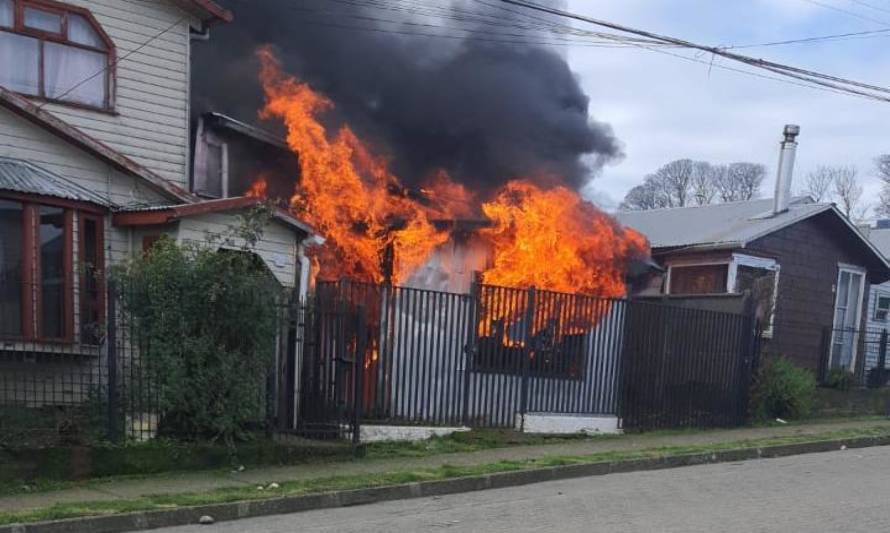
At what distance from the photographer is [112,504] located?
24.6 ft

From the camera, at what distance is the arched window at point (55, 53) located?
11.4m

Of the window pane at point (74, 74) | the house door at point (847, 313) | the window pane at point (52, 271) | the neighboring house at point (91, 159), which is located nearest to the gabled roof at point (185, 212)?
the neighboring house at point (91, 159)

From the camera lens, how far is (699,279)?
761 inches

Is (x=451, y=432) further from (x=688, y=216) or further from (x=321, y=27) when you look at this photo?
(x=688, y=216)

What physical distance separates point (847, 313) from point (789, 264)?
2840mm

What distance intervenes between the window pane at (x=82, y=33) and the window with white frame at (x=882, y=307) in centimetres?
1971

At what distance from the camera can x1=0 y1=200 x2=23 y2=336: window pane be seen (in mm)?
9953

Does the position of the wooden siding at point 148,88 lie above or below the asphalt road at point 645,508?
above

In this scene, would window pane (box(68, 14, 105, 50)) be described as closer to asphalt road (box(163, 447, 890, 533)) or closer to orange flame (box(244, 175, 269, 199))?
orange flame (box(244, 175, 269, 199))

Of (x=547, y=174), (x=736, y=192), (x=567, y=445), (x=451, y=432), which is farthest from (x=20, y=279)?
(x=736, y=192)

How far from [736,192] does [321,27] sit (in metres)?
40.9

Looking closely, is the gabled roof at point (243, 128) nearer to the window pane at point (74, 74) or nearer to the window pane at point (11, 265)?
the window pane at point (74, 74)

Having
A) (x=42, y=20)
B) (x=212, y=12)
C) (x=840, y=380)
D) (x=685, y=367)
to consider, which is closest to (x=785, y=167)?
(x=840, y=380)

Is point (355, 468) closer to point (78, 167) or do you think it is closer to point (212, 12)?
point (78, 167)
